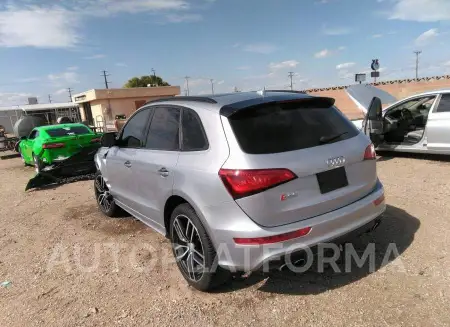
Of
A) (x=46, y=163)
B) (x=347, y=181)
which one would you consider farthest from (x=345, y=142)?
(x=46, y=163)

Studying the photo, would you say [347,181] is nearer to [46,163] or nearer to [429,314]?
[429,314]

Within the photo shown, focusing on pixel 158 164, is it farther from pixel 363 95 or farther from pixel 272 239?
pixel 363 95

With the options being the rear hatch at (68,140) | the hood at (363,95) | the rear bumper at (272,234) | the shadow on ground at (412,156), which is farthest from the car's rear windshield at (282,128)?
the rear hatch at (68,140)

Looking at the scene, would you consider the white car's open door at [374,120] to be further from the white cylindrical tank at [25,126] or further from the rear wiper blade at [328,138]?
the white cylindrical tank at [25,126]

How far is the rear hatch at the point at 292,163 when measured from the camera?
8.77ft

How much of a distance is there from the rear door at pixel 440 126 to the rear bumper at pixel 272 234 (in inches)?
202

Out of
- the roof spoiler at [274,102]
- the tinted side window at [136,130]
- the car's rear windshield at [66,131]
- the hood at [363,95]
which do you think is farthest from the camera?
the car's rear windshield at [66,131]

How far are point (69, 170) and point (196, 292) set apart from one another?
6820 mm

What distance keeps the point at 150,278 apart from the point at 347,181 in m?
2.13

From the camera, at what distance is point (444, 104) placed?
282 inches

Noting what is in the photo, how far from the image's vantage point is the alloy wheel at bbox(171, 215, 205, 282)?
10.5ft

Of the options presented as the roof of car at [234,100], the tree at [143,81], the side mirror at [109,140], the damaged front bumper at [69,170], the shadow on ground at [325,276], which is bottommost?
the shadow on ground at [325,276]

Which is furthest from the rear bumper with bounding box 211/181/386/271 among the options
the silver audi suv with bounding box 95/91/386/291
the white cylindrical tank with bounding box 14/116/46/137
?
the white cylindrical tank with bounding box 14/116/46/137

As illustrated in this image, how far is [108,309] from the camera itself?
315cm
